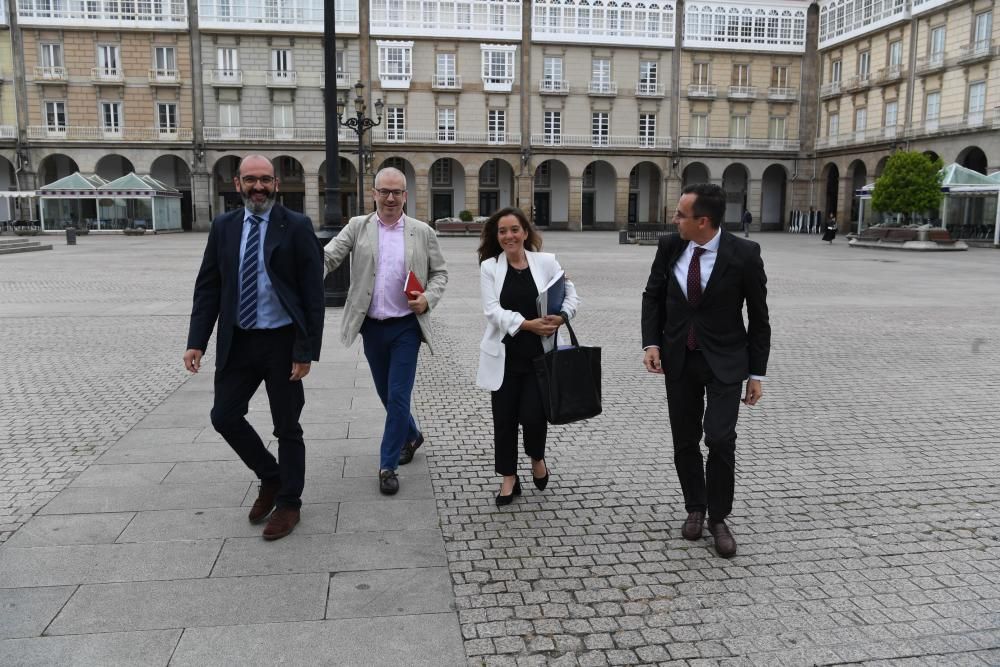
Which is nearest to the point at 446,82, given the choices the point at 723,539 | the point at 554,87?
the point at 554,87

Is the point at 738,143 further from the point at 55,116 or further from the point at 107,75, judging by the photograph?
the point at 55,116

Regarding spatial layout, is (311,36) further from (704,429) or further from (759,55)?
(704,429)

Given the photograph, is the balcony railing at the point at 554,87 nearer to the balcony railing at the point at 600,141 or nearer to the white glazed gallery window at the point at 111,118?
the balcony railing at the point at 600,141

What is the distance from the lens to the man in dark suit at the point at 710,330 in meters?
3.86

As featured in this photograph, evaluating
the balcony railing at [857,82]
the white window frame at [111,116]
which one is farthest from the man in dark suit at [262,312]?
the white window frame at [111,116]

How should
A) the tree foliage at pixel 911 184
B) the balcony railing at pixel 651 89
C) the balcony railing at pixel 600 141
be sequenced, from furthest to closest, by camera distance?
the balcony railing at pixel 651 89 < the balcony railing at pixel 600 141 < the tree foliage at pixel 911 184

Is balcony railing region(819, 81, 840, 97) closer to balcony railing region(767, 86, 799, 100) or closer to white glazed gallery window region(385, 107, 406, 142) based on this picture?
balcony railing region(767, 86, 799, 100)

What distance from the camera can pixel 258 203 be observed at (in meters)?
3.97

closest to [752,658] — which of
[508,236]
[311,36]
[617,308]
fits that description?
[508,236]

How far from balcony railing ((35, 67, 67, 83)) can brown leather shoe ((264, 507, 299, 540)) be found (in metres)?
Result: 49.7

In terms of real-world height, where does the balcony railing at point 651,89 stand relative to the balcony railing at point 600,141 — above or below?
above

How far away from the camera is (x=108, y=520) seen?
432 centimetres

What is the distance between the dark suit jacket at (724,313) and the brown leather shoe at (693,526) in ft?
2.44

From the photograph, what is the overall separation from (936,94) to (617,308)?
35.3 metres
